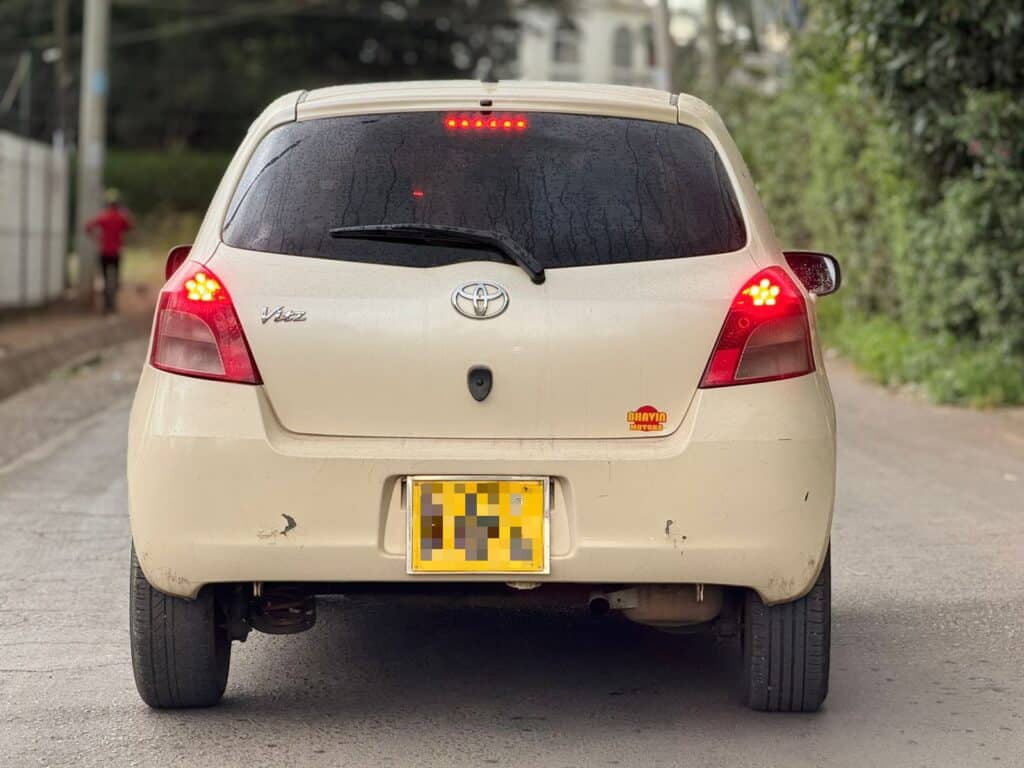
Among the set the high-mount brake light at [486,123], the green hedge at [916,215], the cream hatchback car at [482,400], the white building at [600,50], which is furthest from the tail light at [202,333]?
the white building at [600,50]

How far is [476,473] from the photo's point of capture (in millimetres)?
→ 4793

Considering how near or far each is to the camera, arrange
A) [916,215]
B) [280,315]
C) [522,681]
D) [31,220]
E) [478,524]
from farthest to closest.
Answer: [31,220] < [916,215] < [522,681] < [280,315] < [478,524]

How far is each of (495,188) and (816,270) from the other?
1.40 metres

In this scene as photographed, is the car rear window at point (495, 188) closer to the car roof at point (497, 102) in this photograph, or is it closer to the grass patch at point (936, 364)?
the car roof at point (497, 102)

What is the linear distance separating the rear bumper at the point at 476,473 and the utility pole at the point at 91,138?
24.6 metres

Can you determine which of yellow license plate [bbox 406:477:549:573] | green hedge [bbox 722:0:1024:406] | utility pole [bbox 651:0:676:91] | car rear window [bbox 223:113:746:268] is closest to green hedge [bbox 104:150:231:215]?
utility pole [bbox 651:0:676:91]

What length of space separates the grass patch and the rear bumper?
999cm

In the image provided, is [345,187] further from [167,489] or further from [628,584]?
[628,584]

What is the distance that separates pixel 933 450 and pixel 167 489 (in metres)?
7.86

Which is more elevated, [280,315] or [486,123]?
[486,123]

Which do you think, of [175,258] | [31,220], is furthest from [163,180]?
[175,258]

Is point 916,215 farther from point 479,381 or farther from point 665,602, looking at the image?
point 479,381

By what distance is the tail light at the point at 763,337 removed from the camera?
16.1ft

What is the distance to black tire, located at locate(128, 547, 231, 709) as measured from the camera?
511 cm
